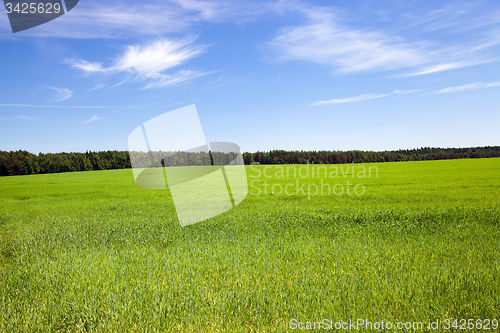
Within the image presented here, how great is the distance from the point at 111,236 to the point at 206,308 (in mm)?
A: 6556

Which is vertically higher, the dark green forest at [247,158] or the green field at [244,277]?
the dark green forest at [247,158]

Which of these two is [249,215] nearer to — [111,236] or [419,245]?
[111,236]

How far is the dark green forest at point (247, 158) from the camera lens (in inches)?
3095

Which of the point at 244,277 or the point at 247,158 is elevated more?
the point at 247,158

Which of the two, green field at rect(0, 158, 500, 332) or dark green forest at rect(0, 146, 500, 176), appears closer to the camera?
green field at rect(0, 158, 500, 332)

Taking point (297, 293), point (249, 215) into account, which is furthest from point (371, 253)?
point (249, 215)

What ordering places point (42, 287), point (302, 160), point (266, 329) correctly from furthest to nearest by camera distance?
point (302, 160) < point (42, 287) < point (266, 329)

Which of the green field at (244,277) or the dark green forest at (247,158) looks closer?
the green field at (244,277)

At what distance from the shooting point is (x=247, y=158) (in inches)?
3553

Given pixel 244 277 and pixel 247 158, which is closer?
pixel 244 277

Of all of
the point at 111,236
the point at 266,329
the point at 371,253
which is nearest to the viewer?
the point at 266,329

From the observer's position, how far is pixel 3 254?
822 cm

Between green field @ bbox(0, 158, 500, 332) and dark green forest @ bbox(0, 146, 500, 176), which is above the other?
dark green forest @ bbox(0, 146, 500, 176)

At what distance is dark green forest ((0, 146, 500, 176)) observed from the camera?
78.6 m
